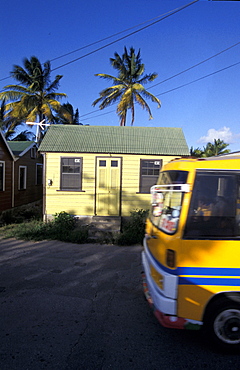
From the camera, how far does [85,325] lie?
3.53m

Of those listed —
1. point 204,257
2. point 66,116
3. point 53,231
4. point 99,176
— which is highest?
point 66,116

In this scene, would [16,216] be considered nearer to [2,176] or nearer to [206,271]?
[2,176]

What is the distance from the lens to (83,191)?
32.9 feet

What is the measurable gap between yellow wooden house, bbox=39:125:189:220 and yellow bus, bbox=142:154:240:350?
704 centimetres

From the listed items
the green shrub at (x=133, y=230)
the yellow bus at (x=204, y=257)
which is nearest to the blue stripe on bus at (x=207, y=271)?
the yellow bus at (x=204, y=257)

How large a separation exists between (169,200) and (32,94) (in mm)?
22335

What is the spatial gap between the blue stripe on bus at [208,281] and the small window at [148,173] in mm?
7375

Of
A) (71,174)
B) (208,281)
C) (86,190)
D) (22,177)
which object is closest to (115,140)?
(71,174)

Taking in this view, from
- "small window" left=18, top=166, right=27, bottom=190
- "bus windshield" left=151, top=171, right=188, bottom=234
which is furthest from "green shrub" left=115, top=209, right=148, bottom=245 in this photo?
"small window" left=18, top=166, right=27, bottom=190

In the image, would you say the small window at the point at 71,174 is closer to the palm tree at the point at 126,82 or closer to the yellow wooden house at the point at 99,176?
the yellow wooden house at the point at 99,176

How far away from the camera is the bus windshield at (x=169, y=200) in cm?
302

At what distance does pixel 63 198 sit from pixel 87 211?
3.51 ft

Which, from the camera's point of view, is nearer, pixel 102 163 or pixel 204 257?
pixel 204 257

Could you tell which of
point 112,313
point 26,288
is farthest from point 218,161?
point 26,288
